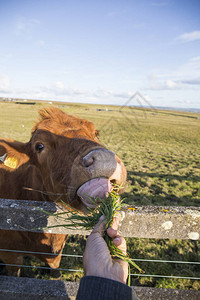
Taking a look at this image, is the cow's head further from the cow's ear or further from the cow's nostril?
the cow's ear

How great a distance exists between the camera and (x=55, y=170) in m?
2.31

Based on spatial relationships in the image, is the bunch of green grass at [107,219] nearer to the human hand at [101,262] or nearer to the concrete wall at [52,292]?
the human hand at [101,262]

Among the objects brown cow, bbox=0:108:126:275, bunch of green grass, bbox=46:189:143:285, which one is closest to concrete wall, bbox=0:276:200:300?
bunch of green grass, bbox=46:189:143:285

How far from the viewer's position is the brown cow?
1.89 meters

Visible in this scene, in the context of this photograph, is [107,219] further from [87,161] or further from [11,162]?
[11,162]

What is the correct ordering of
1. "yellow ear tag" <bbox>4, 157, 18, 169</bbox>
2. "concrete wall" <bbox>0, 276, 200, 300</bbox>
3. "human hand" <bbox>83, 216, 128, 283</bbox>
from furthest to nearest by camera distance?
"yellow ear tag" <bbox>4, 157, 18, 169</bbox> → "concrete wall" <bbox>0, 276, 200, 300</bbox> → "human hand" <bbox>83, 216, 128, 283</bbox>

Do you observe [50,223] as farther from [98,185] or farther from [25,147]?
[25,147]

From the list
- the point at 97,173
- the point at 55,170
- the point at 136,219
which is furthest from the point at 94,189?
the point at 55,170

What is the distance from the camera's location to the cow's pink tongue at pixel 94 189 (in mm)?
1758

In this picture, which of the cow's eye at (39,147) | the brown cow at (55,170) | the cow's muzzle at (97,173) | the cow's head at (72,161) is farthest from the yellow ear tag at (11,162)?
the cow's muzzle at (97,173)

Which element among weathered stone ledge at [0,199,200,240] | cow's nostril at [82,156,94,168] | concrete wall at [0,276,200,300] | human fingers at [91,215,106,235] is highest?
cow's nostril at [82,156,94,168]

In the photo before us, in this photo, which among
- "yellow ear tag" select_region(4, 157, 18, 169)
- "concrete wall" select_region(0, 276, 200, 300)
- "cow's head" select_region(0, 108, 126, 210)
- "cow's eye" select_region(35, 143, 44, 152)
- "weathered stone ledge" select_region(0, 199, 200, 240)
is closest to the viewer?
"weathered stone ledge" select_region(0, 199, 200, 240)

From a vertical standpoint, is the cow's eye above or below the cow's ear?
above

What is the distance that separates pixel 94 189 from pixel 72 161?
0.50 meters
